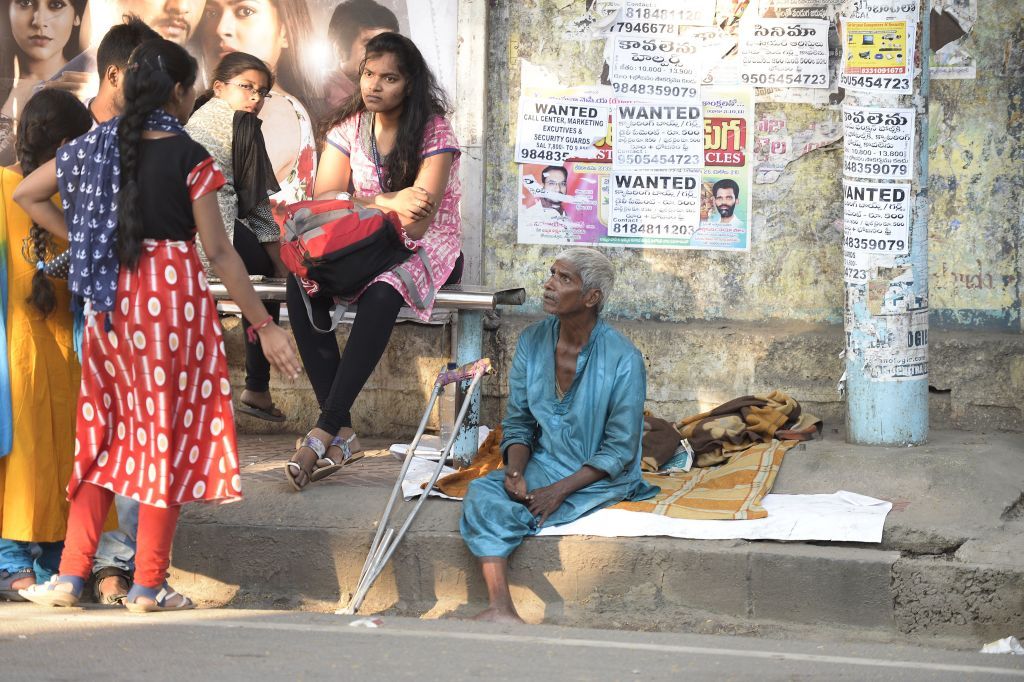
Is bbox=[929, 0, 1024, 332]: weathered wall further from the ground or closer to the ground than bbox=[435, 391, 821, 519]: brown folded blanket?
further from the ground

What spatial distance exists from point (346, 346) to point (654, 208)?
1871 millimetres

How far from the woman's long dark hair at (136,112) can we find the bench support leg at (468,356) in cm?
172

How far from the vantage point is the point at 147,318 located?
4.38 m

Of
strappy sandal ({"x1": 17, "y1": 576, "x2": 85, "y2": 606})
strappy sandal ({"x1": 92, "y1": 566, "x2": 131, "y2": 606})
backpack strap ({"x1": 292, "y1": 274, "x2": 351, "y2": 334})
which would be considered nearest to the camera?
strappy sandal ({"x1": 17, "y1": 576, "x2": 85, "y2": 606})

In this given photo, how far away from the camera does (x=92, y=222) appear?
4309 millimetres

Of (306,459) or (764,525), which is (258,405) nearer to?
(306,459)

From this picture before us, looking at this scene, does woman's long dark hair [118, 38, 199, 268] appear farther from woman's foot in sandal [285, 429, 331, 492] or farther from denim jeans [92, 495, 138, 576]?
woman's foot in sandal [285, 429, 331, 492]

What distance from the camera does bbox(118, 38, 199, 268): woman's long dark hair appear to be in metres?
4.27

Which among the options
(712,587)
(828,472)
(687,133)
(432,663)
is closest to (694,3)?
(687,133)

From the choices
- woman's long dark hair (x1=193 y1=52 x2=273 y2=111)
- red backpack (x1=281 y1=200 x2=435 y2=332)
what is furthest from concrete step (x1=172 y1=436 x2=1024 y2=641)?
woman's long dark hair (x1=193 y1=52 x2=273 y2=111)

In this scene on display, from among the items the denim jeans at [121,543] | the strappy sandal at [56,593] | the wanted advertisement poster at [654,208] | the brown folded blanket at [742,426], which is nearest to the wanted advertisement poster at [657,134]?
the wanted advertisement poster at [654,208]

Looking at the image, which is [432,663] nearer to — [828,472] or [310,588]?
[310,588]

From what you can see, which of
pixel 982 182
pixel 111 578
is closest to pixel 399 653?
pixel 111 578

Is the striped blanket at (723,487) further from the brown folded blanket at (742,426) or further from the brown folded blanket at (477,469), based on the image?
the brown folded blanket at (477,469)
